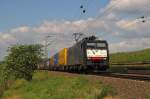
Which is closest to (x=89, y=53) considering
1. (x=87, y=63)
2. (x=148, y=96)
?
(x=87, y=63)

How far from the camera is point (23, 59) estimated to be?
1618 inches

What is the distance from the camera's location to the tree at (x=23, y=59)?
40906 mm

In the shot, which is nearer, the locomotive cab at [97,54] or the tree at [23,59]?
the locomotive cab at [97,54]

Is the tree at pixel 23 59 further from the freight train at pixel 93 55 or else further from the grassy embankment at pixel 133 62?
the grassy embankment at pixel 133 62

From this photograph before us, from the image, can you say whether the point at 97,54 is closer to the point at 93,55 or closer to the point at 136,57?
the point at 93,55

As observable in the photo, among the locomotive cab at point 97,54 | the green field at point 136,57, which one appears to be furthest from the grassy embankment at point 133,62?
the locomotive cab at point 97,54

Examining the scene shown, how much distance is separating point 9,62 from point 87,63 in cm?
991

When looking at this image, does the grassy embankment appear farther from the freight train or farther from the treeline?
the treeline

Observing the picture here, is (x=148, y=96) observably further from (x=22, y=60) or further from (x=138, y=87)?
(x=22, y=60)

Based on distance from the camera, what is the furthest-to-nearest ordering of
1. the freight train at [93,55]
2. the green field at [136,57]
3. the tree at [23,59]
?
1. the green field at [136,57]
2. the tree at [23,59]
3. the freight train at [93,55]

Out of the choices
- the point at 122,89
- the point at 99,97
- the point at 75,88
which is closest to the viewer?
the point at 99,97

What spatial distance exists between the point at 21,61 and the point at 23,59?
1.13ft

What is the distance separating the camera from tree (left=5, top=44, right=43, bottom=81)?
4091 centimetres

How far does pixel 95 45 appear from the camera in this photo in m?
38.2
